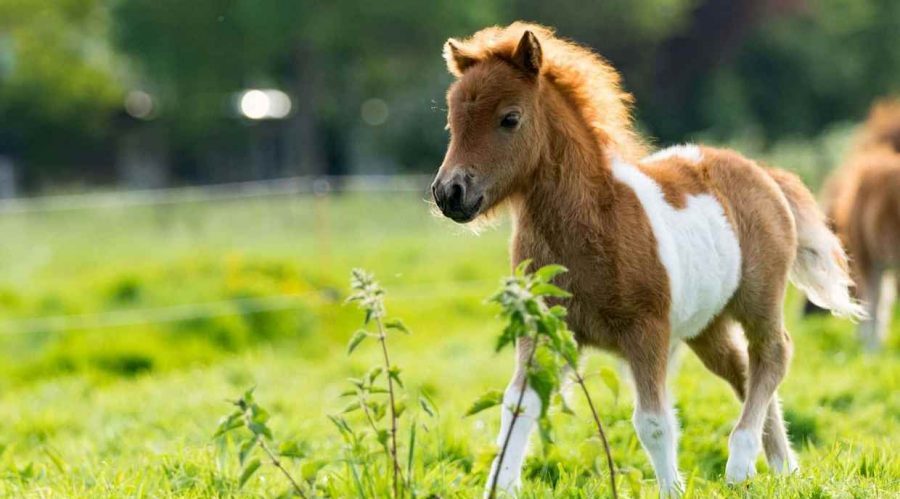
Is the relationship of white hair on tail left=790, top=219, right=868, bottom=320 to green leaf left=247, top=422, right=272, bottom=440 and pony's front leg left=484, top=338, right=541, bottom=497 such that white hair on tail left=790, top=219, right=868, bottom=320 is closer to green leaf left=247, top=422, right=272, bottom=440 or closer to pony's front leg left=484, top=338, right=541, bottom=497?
pony's front leg left=484, top=338, right=541, bottom=497

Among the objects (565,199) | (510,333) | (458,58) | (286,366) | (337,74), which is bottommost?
(286,366)

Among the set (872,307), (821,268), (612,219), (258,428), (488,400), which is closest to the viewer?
(488,400)

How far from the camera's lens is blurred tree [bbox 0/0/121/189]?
128 feet

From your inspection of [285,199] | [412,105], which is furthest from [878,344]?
[412,105]

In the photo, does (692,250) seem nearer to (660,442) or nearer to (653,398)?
(653,398)

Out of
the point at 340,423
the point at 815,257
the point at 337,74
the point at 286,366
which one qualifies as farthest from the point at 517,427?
the point at 337,74

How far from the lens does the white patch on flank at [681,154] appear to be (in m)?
5.17

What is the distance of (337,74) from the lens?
38.7 m

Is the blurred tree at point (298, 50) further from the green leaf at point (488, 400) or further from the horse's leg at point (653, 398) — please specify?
the green leaf at point (488, 400)

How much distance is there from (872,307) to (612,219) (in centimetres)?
669

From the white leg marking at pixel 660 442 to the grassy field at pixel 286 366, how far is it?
0.45ft

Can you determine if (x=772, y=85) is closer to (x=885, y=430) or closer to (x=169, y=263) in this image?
(x=169, y=263)

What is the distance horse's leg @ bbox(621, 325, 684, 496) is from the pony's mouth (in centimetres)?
71

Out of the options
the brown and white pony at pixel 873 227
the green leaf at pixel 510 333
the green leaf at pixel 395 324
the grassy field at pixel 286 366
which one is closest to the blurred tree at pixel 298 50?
the grassy field at pixel 286 366
